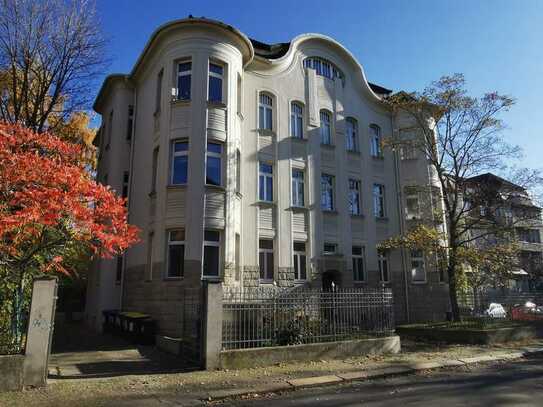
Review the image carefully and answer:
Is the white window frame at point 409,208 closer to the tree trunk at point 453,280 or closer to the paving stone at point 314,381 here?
the tree trunk at point 453,280

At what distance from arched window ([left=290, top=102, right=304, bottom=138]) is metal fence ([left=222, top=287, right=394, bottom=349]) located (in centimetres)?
946

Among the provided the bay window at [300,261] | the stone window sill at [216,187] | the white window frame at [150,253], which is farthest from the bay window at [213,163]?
the bay window at [300,261]

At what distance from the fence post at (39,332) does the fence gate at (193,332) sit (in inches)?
132

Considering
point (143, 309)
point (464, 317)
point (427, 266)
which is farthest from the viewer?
point (427, 266)

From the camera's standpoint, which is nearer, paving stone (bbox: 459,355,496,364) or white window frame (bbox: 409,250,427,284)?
paving stone (bbox: 459,355,496,364)

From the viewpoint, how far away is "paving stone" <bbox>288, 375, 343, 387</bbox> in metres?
9.29

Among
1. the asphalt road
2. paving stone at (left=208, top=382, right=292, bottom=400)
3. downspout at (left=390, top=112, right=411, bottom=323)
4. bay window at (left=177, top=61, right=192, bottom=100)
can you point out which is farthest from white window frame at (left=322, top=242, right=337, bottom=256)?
paving stone at (left=208, top=382, right=292, bottom=400)

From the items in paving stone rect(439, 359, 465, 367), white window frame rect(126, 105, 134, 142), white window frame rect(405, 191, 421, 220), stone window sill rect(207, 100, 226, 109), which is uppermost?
white window frame rect(126, 105, 134, 142)

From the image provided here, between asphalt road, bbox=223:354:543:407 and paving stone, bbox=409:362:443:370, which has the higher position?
paving stone, bbox=409:362:443:370

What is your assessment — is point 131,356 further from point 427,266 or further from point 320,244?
point 427,266

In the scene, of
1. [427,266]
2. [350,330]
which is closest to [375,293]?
[350,330]

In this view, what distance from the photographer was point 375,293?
45.6 ft

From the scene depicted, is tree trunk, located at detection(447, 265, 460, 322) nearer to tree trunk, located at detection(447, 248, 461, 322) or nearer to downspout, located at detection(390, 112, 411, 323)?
tree trunk, located at detection(447, 248, 461, 322)

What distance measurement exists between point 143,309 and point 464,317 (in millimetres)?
12687
